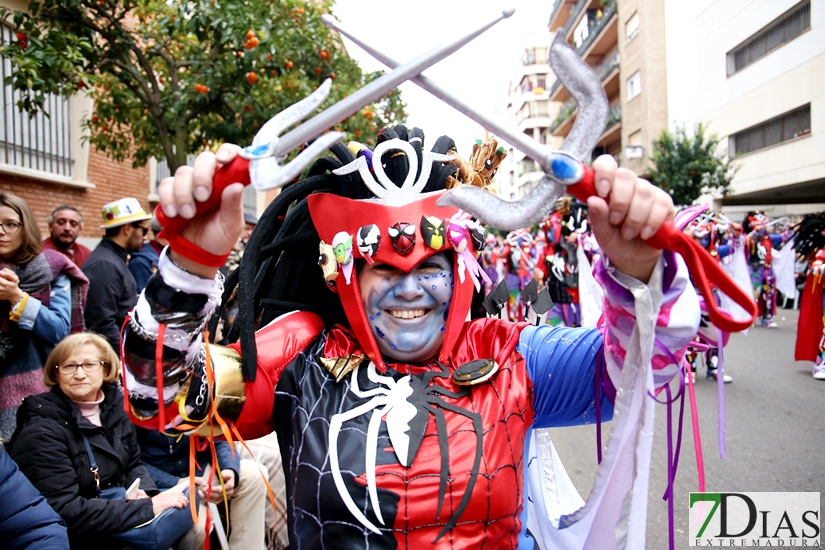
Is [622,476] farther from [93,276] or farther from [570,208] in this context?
[570,208]

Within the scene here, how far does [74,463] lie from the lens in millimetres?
2416

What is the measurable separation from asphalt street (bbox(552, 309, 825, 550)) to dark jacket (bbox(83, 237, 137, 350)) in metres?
3.33

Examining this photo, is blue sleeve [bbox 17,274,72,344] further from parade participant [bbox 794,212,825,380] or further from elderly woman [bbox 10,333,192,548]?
parade participant [bbox 794,212,825,380]

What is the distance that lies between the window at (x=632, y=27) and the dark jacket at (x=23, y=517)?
84.8 feet

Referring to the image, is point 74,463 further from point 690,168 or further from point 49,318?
point 690,168

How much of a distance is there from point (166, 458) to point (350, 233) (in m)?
1.96

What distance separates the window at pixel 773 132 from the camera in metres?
16.4

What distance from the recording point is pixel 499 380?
1.62m

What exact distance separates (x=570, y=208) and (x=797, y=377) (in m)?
3.46

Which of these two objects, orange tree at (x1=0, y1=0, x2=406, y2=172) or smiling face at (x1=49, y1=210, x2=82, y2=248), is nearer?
smiling face at (x1=49, y1=210, x2=82, y2=248)

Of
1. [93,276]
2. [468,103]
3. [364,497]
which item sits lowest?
[364,497]

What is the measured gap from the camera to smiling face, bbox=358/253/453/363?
164 cm

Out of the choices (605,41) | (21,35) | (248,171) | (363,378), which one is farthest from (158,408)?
(605,41)

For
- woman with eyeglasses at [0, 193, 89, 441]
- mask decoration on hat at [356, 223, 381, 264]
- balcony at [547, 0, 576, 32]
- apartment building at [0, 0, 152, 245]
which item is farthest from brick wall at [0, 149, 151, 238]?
balcony at [547, 0, 576, 32]
